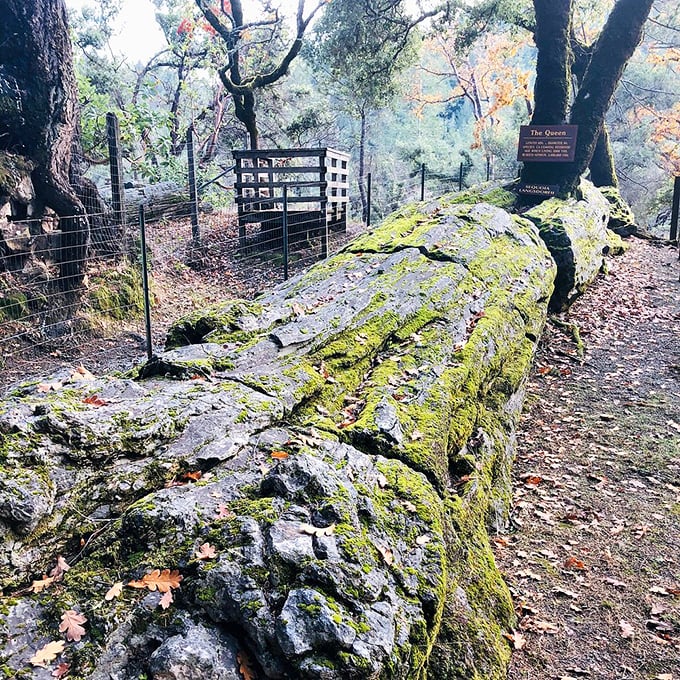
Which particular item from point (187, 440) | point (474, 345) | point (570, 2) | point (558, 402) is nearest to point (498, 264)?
point (558, 402)

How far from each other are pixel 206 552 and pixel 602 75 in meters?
13.5

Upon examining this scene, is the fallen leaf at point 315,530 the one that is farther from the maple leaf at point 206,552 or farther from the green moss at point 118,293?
the green moss at point 118,293

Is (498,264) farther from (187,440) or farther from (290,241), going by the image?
(290,241)

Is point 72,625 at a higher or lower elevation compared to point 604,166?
lower

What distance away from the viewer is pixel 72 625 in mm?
2176

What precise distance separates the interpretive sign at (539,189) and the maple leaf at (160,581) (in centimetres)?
1148

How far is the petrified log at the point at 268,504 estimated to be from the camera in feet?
7.35

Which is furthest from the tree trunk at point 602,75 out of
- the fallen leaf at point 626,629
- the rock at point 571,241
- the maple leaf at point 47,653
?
the maple leaf at point 47,653

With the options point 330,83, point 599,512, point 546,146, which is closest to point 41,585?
point 599,512

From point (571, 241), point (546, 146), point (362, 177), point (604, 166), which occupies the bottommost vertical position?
point (571, 241)

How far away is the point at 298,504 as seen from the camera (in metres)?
2.75

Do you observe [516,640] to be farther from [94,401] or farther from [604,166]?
[604,166]

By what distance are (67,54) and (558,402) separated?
740cm

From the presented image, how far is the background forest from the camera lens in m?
15.2
